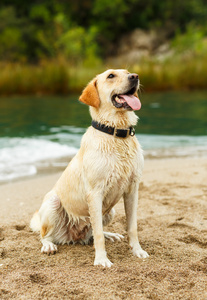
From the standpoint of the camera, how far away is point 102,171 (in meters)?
2.93

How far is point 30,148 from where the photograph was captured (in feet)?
26.6

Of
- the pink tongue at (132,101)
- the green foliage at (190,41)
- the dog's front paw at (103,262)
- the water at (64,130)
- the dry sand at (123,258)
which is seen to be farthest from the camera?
the green foliage at (190,41)

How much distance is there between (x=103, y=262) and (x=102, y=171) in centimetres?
75

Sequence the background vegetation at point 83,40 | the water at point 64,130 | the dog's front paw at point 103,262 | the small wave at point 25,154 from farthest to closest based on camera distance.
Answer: the background vegetation at point 83,40 < the water at point 64,130 < the small wave at point 25,154 < the dog's front paw at point 103,262

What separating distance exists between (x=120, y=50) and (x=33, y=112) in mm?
27984

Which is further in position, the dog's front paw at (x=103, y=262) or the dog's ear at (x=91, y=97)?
the dog's ear at (x=91, y=97)

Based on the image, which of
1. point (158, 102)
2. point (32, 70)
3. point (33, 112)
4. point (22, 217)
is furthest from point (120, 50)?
point (22, 217)

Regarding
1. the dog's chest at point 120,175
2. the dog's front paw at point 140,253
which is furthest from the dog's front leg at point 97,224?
the dog's front paw at point 140,253

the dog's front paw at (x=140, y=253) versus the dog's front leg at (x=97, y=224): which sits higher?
the dog's front leg at (x=97, y=224)

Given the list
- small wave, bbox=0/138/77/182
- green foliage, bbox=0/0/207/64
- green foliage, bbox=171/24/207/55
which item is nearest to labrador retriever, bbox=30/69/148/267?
small wave, bbox=0/138/77/182

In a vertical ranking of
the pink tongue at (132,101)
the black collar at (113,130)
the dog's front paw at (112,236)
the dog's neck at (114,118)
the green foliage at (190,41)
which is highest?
the green foliage at (190,41)

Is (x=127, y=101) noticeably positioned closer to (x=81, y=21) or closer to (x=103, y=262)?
(x=103, y=262)

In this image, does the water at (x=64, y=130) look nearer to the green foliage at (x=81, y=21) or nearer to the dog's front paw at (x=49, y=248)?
the dog's front paw at (x=49, y=248)

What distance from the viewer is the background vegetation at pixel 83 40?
65.7ft
